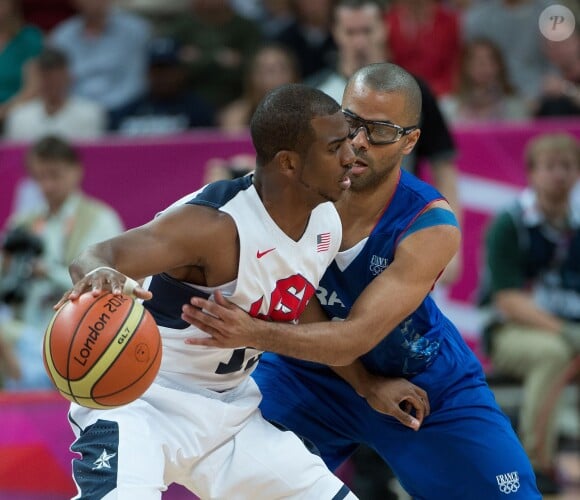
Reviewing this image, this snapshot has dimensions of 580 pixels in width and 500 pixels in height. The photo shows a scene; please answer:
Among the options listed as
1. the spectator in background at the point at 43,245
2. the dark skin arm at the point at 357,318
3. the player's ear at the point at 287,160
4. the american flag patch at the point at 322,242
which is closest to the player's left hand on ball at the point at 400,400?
the dark skin arm at the point at 357,318

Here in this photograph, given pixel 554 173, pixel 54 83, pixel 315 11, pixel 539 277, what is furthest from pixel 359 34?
pixel 54 83

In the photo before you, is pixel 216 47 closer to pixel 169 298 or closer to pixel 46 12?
pixel 46 12

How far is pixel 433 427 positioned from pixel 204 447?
1.06 metres

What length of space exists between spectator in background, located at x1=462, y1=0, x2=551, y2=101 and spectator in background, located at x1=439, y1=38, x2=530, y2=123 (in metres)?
0.25

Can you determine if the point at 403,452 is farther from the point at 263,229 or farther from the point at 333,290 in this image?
the point at 263,229

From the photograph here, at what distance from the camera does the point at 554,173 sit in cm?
797

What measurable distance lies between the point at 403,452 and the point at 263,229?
130 centimetres

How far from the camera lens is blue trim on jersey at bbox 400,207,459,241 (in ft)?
15.7

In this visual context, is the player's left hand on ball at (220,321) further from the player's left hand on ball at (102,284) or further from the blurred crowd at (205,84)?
A: the blurred crowd at (205,84)

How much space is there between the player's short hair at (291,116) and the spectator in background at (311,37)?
18.6ft

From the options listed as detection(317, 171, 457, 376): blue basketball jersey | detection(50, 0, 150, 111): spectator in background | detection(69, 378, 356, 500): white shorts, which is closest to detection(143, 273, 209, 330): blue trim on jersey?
detection(69, 378, 356, 500): white shorts

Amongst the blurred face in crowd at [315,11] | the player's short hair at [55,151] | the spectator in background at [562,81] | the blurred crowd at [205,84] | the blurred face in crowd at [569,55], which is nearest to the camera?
the blurred crowd at [205,84]

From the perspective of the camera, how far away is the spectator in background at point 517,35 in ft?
32.5

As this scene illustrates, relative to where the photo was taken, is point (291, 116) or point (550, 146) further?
point (550, 146)
